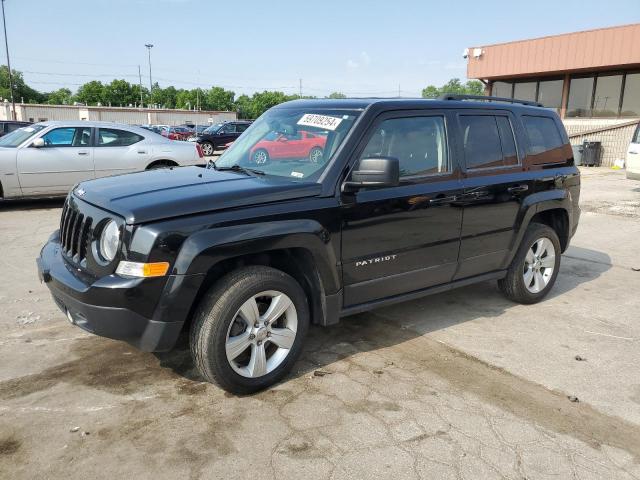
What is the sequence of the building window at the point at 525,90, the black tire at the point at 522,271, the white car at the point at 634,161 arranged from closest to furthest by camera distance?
1. the black tire at the point at 522,271
2. the white car at the point at 634,161
3. the building window at the point at 525,90

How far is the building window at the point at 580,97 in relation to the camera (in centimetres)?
2580

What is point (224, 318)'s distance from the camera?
120 inches

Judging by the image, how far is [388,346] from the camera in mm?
4086

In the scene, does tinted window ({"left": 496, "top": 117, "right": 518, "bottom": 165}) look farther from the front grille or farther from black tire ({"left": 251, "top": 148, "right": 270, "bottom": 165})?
the front grille

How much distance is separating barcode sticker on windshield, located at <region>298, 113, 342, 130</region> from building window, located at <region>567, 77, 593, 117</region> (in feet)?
85.1

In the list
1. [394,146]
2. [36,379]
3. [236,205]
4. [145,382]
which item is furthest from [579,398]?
[36,379]

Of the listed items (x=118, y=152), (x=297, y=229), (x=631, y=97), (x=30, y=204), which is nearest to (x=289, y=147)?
(x=297, y=229)

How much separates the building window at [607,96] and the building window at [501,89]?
16.0 feet

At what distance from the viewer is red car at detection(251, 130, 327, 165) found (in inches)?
147

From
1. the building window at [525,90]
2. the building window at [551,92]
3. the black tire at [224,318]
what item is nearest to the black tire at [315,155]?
the black tire at [224,318]

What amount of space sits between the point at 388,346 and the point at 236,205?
5.75 ft

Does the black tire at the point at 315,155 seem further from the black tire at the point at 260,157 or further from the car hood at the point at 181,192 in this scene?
the black tire at the point at 260,157

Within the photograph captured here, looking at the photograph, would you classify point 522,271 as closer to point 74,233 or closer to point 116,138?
point 74,233

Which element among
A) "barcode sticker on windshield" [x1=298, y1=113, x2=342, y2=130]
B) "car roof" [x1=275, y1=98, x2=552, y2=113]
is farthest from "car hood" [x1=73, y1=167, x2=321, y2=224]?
"car roof" [x1=275, y1=98, x2=552, y2=113]
